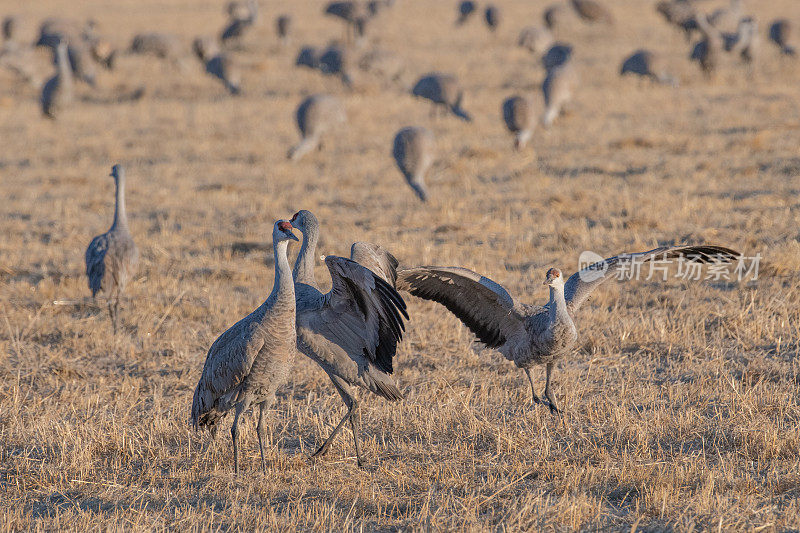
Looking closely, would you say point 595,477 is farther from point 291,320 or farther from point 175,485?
point 175,485

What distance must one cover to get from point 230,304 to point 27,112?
48.8ft

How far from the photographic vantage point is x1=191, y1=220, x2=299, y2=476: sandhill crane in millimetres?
4824

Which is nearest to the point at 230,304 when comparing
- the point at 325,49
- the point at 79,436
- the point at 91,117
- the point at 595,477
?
the point at 79,436

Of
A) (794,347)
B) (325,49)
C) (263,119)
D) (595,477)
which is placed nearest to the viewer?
(595,477)

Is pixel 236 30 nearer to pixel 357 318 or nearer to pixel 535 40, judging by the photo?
pixel 535 40

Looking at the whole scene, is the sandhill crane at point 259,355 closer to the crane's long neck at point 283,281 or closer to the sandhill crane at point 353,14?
the crane's long neck at point 283,281

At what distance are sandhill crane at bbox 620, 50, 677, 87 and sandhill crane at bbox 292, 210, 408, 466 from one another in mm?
16104

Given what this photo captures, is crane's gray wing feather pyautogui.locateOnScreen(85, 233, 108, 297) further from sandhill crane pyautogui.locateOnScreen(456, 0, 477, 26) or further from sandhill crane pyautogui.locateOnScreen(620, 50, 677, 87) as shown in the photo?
sandhill crane pyautogui.locateOnScreen(456, 0, 477, 26)

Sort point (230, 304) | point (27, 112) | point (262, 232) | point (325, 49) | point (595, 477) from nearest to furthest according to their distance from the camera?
1. point (595, 477)
2. point (230, 304)
3. point (262, 232)
4. point (27, 112)
5. point (325, 49)

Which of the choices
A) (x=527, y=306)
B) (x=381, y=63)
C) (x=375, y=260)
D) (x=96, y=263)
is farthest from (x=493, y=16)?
(x=375, y=260)

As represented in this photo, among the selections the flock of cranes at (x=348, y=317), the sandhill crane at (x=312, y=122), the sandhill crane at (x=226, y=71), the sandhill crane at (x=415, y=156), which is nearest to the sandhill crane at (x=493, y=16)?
the sandhill crane at (x=226, y=71)

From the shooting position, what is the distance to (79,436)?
5238mm

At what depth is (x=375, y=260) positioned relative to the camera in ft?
17.6

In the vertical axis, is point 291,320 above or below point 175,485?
above
